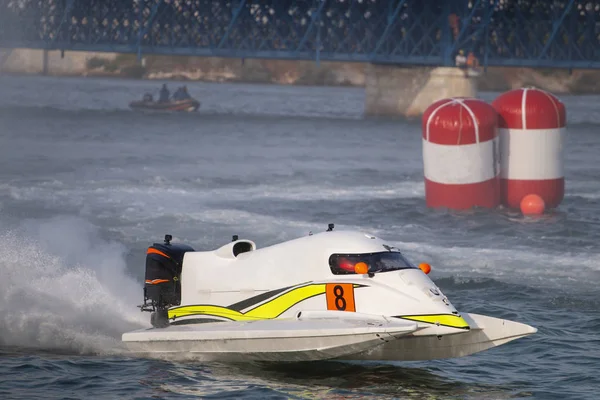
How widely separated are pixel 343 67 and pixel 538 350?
425ft

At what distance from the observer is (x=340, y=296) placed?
52.6 feet

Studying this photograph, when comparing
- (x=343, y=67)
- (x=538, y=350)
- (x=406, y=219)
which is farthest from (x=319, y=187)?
(x=343, y=67)

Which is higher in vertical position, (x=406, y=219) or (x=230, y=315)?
(x=406, y=219)

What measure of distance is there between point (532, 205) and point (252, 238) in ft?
29.5

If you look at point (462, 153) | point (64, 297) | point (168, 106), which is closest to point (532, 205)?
point (462, 153)

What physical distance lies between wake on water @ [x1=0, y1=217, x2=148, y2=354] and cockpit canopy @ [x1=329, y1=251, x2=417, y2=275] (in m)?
4.14

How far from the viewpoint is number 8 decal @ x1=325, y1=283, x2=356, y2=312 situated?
15977 millimetres

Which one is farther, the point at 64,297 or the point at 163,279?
the point at 64,297

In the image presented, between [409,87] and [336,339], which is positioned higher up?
[409,87]

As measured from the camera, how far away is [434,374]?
17.0 metres

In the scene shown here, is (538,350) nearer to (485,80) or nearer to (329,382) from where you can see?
(329,382)

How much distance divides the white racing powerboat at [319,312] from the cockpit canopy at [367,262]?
0.05 feet

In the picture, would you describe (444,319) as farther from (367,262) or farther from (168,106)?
(168,106)

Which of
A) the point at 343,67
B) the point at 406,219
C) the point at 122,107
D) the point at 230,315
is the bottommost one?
the point at 230,315
